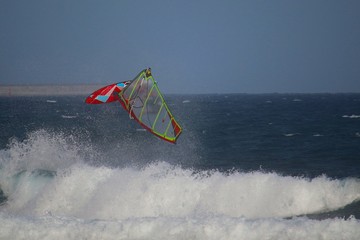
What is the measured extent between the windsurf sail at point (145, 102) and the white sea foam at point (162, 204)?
184cm

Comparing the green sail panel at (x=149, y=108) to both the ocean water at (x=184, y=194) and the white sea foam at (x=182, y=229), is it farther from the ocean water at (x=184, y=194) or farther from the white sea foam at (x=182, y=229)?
the white sea foam at (x=182, y=229)

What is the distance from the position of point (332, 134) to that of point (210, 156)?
39.1 ft

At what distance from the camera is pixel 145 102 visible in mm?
12570

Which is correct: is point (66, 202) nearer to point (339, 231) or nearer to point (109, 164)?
point (109, 164)

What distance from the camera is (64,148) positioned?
18094 mm

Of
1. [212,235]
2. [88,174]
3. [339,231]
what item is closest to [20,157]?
[88,174]

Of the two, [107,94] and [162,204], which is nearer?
[107,94]

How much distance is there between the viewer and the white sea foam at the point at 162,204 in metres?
9.57

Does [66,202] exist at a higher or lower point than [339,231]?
lower

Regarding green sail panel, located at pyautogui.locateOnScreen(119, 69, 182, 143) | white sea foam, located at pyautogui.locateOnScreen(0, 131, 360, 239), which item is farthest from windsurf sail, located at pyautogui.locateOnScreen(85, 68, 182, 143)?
white sea foam, located at pyautogui.locateOnScreen(0, 131, 360, 239)

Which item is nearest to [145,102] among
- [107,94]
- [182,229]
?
[107,94]

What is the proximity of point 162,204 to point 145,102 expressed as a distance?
300cm

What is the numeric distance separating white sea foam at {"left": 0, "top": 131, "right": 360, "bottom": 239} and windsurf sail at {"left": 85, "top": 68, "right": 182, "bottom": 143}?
1.84 meters

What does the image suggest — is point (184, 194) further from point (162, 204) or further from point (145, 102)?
point (145, 102)
